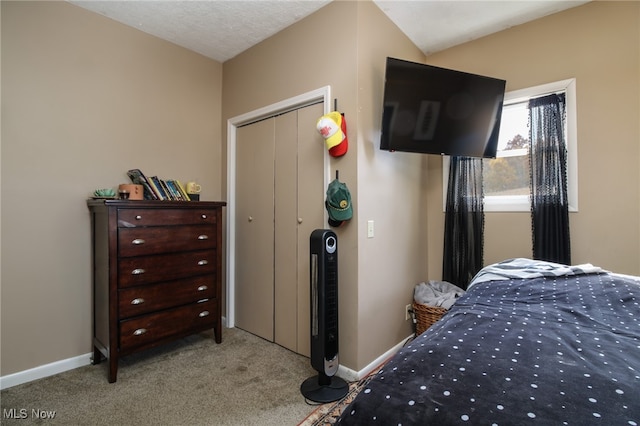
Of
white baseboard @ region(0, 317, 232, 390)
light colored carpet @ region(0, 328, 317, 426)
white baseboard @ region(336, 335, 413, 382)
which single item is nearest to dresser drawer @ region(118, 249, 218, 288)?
light colored carpet @ region(0, 328, 317, 426)

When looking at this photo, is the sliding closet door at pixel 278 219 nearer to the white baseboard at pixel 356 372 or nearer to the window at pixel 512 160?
the white baseboard at pixel 356 372

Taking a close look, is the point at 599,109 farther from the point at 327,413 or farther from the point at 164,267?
the point at 164,267

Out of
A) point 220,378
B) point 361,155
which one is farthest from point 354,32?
point 220,378

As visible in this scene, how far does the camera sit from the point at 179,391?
185 centimetres

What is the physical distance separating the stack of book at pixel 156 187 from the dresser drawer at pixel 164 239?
0.39 metres

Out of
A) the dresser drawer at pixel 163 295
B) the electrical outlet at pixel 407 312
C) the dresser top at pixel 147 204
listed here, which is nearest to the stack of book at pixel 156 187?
the dresser top at pixel 147 204

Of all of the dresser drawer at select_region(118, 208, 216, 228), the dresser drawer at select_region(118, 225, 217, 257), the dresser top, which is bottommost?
the dresser drawer at select_region(118, 225, 217, 257)

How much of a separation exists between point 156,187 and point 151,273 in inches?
28.9

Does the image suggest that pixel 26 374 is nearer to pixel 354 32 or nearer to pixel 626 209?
pixel 354 32

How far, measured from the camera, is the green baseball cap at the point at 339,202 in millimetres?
1901

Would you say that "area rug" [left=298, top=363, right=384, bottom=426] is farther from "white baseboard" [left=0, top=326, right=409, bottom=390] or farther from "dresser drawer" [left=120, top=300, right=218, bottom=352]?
"dresser drawer" [left=120, top=300, right=218, bottom=352]

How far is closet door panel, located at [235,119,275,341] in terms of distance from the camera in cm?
262

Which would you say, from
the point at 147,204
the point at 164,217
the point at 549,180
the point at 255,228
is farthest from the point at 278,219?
the point at 549,180

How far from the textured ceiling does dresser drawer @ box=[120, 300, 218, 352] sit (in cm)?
230
